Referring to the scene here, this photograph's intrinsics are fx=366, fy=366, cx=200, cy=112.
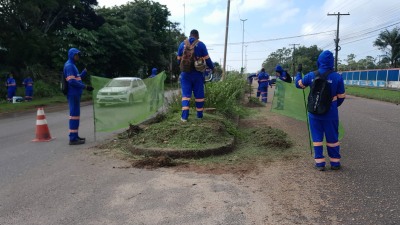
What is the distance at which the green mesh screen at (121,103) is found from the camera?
8.11 metres

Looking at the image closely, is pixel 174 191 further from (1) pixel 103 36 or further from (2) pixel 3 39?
(1) pixel 103 36

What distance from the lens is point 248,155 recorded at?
20.9ft

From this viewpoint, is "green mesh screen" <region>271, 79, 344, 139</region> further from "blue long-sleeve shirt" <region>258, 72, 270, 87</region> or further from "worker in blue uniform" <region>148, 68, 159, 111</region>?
"blue long-sleeve shirt" <region>258, 72, 270, 87</region>

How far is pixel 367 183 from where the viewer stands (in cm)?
491

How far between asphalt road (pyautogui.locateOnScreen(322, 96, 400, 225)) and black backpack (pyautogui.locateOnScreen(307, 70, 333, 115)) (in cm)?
96

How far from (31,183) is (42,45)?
760 inches

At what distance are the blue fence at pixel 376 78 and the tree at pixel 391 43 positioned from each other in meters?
8.07

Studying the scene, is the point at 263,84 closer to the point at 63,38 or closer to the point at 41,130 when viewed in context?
the point at 41,130

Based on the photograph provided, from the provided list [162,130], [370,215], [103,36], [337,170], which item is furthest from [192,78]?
[103,36]

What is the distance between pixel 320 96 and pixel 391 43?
2456 inches

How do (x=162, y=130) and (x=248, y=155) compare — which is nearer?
(x=248, y=155)

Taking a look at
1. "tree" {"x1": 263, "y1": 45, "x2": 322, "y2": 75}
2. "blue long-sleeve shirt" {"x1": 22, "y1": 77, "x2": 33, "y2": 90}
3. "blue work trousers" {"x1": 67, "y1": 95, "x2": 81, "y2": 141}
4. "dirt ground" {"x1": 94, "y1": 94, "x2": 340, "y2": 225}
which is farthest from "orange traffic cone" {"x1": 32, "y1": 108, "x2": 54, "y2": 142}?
"tree" {"x1": 263, "y1": 45, "x2": 322, "y2": 75}

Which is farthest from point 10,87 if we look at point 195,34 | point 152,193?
point 152,193

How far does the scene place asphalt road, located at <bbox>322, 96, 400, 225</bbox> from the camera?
12.7 ft
